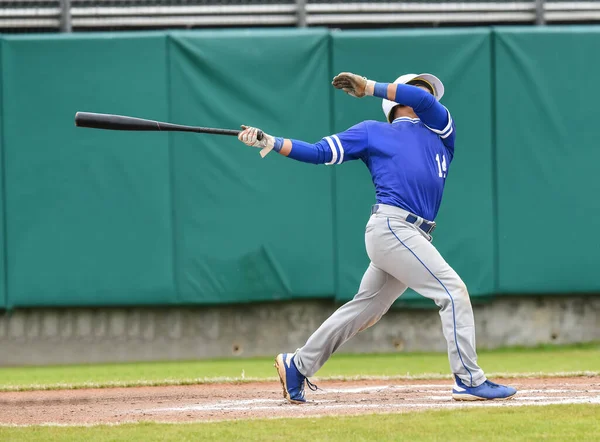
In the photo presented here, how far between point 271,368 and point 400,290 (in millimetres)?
3151

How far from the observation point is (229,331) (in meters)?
10.4

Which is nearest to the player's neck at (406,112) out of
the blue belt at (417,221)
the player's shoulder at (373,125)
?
the player's shoulder at (373,125)

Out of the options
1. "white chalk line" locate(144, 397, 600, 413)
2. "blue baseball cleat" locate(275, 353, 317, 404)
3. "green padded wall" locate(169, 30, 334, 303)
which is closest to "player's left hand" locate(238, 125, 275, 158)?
"blue baseball cleat" locate(275, 353, 317, 404)

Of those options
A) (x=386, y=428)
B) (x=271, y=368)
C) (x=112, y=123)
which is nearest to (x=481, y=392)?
(x=386, y=428)

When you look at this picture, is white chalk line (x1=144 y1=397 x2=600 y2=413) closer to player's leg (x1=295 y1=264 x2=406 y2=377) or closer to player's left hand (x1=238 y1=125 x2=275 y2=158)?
player's leg (x1=295 y1=264 x2=406 y2=377)

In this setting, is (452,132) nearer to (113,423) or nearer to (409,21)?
(113,423)

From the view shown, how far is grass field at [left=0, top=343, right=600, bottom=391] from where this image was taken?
8.23 metres

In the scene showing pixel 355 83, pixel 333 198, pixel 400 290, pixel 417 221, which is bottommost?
pixel 400 290

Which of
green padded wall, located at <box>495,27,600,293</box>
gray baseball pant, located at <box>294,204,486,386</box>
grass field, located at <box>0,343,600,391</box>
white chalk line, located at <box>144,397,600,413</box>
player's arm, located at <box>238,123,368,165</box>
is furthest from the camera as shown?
green padded wall, located at <box>495,27,600,293</box>

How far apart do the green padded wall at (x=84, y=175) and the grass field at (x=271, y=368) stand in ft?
2.67

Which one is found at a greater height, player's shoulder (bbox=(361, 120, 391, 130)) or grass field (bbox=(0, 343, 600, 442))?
player's shoulder (bbox=(361, 120, 391, 130))

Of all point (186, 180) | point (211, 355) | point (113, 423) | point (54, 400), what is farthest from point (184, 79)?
point (113, 423)

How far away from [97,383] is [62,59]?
3.70 metres

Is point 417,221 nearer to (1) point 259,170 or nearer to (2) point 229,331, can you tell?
(1) point 259,170
